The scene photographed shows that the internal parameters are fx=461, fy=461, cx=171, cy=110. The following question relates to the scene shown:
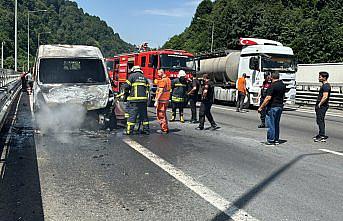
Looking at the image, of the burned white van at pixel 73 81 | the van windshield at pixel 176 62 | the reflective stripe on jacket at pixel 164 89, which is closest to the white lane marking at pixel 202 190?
the burned white van at pixel 73 81

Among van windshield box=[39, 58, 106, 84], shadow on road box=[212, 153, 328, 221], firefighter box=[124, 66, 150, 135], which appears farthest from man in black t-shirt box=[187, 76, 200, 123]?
shadow on road box=[212, 153, 328, 221]

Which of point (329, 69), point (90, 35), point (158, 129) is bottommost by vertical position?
point (158, 129)

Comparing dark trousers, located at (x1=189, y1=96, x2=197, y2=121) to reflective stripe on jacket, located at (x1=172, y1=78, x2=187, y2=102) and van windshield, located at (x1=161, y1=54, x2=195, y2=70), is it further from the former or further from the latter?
van windshield, located at (x1=161, y1=54, x2=195, y2=70)

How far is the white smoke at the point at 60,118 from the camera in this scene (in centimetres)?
1056

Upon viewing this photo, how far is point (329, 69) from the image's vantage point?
1044 inches

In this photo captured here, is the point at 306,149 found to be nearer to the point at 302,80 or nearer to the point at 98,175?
the point at 98,175

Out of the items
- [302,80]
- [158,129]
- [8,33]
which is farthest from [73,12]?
[158,129]

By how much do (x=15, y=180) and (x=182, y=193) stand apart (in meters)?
2.33

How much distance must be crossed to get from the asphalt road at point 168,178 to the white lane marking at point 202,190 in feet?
0.04

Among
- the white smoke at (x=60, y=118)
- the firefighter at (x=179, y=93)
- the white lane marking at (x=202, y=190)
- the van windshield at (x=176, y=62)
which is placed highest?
the van windshield at (x=176, y=62)

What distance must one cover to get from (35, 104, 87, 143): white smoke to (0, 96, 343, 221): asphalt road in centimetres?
21

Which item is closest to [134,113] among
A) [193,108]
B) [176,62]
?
[193,108]

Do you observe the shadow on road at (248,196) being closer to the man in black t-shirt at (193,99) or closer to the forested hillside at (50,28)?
the man in black t-shirt at (193,99)

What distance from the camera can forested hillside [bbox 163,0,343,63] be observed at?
43156mm
